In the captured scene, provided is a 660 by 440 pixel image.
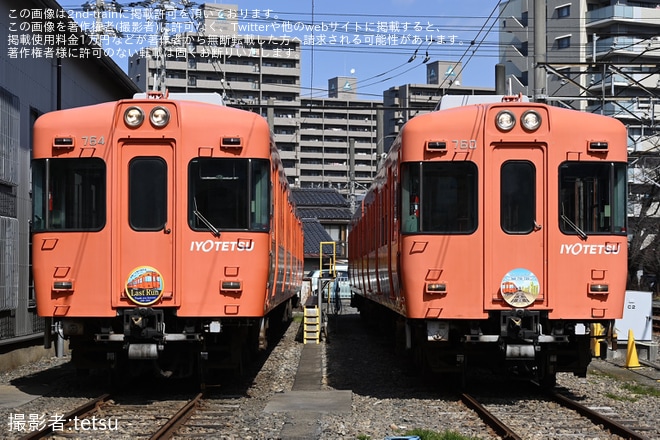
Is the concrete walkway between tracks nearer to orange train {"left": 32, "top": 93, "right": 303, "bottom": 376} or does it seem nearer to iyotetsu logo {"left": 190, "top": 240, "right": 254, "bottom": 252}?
orange train {"left": 32, "top": 93, "right": 303, "bottom": 376}

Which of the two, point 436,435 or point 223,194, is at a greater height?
point 223,194

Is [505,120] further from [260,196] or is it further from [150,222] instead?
[150,222]

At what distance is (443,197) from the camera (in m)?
10.2

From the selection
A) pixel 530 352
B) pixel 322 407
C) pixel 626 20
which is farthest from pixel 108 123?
pixel 626 20

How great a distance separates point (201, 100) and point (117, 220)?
231cm

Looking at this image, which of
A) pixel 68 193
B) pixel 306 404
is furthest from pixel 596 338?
pixel 68 193

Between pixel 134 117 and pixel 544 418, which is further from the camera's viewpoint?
pixel 134 117

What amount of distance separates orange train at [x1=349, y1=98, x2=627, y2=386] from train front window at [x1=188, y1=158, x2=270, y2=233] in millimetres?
1653

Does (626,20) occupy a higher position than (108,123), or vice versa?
(626,20)

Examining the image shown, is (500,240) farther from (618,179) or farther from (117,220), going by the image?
(117,220)

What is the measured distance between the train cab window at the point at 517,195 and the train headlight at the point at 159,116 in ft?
12.0

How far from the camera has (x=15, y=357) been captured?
13938 mm

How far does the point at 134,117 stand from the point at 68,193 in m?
1.08

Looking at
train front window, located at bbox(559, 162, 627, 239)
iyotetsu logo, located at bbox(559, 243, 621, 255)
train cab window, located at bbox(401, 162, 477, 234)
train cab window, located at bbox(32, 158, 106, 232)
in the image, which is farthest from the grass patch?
train cab window, located at bbox(32, 158, 106, 232)
